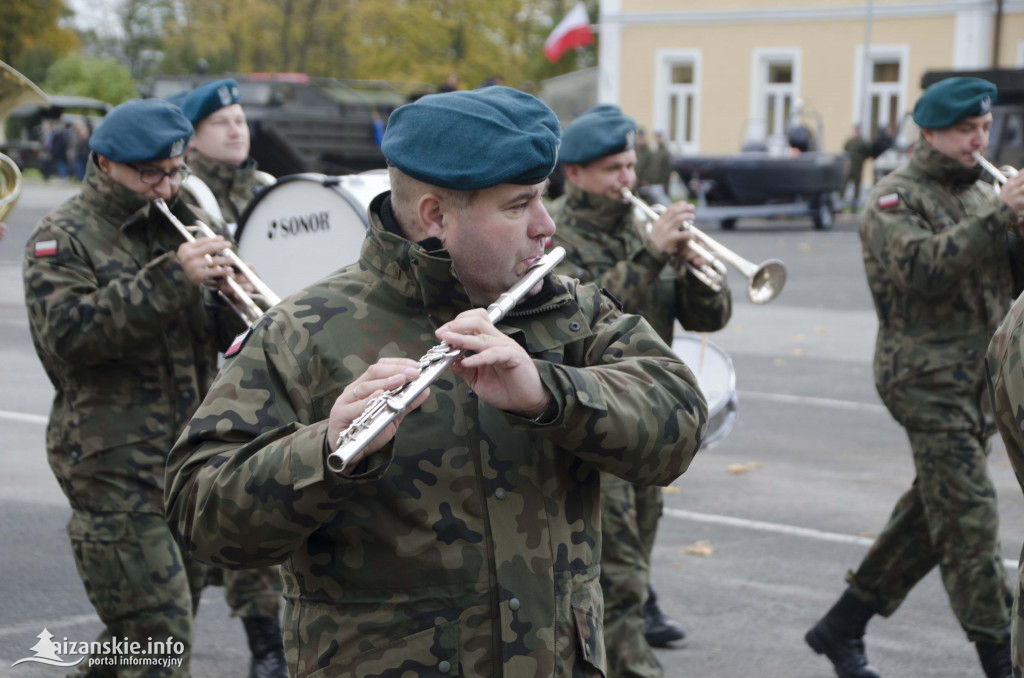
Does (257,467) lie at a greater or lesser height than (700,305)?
greater

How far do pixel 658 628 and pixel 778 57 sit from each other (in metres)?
31.7

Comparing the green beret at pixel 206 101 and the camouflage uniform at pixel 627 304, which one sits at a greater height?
the green beret at pixel 206 101

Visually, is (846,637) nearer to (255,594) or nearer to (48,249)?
(255,594)

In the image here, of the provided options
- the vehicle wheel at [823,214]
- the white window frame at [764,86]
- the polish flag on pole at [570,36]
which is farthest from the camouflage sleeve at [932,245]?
the white window frame at [764,86]

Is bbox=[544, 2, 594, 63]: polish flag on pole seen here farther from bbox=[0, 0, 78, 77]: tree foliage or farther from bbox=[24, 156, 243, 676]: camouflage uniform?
bbox=[0, 0, 78, 77]: tree foliage

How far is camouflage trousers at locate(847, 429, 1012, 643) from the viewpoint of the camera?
4684 millimetres

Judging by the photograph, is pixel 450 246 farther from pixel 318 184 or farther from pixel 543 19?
pixel 543 19

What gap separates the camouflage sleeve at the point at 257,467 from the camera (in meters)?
2.15

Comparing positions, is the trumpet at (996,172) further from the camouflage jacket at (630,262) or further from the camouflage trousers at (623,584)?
the camouflage trousers at (623,584)

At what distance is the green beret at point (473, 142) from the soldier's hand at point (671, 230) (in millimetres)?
2599

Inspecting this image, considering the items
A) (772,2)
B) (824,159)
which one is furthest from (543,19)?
(824,159)

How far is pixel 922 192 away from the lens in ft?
16.5

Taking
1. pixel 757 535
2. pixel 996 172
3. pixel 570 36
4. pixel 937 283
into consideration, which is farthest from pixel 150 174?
pixel 570 36

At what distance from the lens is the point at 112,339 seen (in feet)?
13.4
